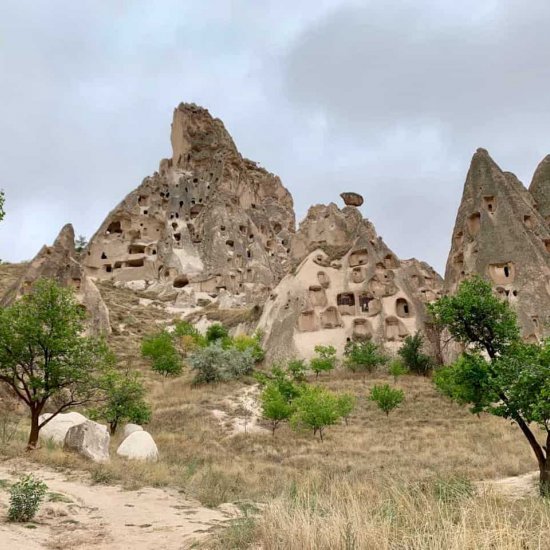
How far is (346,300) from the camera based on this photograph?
3472 centimetres

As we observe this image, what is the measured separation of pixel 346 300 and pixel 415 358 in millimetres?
6514

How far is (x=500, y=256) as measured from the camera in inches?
1164

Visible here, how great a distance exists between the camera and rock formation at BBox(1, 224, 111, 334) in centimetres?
3422

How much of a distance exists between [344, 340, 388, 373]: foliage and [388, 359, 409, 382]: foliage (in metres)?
0.82

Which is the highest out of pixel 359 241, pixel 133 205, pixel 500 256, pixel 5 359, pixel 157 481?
pixel 133 205

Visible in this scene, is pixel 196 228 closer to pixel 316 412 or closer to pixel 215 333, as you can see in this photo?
pixel 215 333

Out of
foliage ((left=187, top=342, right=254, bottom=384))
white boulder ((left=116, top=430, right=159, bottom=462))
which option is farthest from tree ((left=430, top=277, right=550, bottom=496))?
foliage ((left=187, top=342, right=254, bottom=384))

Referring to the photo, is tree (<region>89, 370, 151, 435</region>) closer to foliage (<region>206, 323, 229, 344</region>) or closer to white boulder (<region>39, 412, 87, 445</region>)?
white boulder (<region>39, 412, 87, 445</region>)

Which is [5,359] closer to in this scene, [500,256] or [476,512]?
[476,512]

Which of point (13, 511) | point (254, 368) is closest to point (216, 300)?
point (254, 368)

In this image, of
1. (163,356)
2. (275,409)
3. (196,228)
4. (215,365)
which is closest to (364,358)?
(215,365)

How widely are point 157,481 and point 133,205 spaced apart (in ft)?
208

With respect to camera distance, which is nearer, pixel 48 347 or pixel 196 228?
pixel 48 347

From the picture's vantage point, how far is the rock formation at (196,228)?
62844 millimetres
